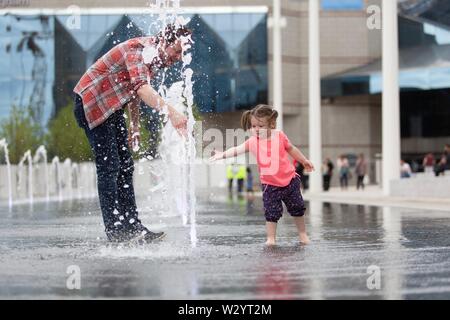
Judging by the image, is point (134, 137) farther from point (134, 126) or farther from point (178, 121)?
point (178, 121)

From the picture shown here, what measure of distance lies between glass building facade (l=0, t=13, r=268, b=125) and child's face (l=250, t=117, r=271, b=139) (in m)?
41.6

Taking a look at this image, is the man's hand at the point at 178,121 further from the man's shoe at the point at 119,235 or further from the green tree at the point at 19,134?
the green tree at the point at 19,134

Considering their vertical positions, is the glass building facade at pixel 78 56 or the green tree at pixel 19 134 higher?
the glass building facade at pixel 78 56

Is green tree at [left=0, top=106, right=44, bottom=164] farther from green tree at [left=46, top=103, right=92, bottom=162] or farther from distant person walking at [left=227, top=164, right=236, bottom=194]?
distant person walking at [left=227, top=164, right=236, bottom=194]

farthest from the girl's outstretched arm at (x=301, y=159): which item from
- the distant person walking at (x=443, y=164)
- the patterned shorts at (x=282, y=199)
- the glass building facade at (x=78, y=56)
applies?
the glass building facade at (x=78, y=56)

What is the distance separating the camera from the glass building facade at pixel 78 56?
52.6m

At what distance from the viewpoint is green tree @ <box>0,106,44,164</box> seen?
47688mm

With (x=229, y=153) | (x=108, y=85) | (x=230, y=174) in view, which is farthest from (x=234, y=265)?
(x=230, y=174)

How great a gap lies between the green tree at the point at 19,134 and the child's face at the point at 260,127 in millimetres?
39366

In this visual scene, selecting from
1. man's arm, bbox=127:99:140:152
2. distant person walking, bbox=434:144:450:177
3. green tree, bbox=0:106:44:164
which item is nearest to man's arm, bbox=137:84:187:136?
man's arm, bbox=127:99:140:152

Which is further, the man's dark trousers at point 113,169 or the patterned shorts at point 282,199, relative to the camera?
the patterned shorts at point 282,199

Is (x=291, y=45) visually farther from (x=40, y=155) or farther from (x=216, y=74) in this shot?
(x=40, y=155)

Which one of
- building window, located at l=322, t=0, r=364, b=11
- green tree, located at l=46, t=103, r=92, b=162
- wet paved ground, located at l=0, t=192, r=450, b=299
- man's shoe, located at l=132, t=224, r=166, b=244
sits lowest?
wet paved ground, located at l=0, t=192, r=450, b=299

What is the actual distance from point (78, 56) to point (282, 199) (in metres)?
51.1
